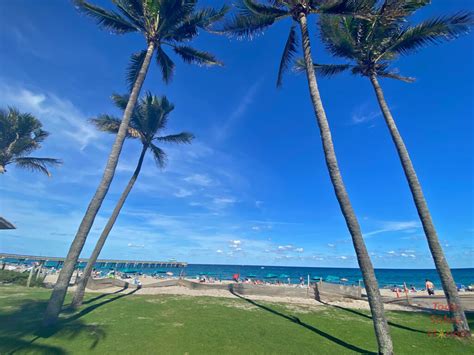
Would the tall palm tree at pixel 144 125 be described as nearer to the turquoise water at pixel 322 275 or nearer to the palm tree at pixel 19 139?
the palm tree at pixel 19 139

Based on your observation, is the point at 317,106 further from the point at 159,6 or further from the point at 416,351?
the point at 159,6

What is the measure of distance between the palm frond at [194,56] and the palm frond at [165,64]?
0.78 metres

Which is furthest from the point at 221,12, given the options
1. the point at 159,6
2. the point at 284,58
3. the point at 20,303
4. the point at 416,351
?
the point at 20,303

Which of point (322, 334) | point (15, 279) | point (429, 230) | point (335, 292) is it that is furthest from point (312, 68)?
point (15, 279)

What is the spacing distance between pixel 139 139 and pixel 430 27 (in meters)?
17.3

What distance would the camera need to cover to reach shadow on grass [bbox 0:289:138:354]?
20.3 feet

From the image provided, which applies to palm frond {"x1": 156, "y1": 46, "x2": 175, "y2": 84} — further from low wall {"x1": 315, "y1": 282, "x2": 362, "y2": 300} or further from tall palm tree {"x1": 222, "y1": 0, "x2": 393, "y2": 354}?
low wall {"x1": 315, "y1": 282, "x2": 362, "y2": 300}

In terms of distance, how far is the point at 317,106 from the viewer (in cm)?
873

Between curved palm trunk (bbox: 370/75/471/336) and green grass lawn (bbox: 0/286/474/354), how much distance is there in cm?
84

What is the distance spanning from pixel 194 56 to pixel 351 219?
39.2 ft

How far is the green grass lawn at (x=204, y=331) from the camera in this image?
21.4 ft

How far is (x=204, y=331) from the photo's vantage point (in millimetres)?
7945

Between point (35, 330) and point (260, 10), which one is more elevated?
point (260, 10)

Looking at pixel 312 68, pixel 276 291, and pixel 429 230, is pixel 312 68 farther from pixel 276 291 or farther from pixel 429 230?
pixel 276 291
